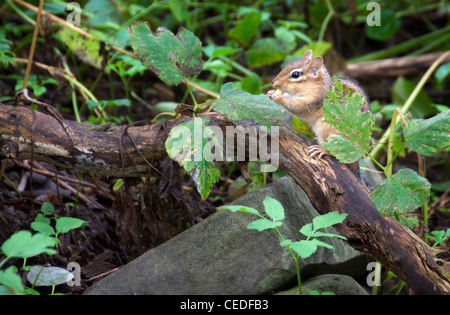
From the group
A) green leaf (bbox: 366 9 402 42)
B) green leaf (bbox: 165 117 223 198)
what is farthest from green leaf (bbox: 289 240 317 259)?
green leaf (bbox: 366 9 402 42)

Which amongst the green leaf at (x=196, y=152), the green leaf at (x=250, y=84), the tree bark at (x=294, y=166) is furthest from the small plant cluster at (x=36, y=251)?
the green leaf at (x=250, y=84)

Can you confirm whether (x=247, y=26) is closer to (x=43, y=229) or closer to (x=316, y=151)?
(x=316, y=151)

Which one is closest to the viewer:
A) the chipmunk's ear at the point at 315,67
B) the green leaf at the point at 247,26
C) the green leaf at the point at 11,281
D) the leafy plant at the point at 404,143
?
the green leaf at the point at 11,281

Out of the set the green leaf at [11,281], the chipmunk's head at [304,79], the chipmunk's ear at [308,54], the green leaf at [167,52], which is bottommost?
the green leaf at [11,281]

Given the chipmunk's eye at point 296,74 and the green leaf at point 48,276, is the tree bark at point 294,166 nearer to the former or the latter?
the green leaf at point 48,276

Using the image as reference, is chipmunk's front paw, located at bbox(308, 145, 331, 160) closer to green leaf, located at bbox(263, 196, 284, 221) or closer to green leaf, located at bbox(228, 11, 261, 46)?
green leaf, located at bbox(263, 196, 284, 221)

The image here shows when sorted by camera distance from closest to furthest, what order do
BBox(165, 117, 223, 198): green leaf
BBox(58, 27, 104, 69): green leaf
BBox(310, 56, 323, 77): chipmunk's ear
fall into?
BBox(165, 117, 223, 198): green leaf → BBox(310, 56, 323, 77): chipmunk's ear → BBox(58, 27, 104, 69): green leaf
